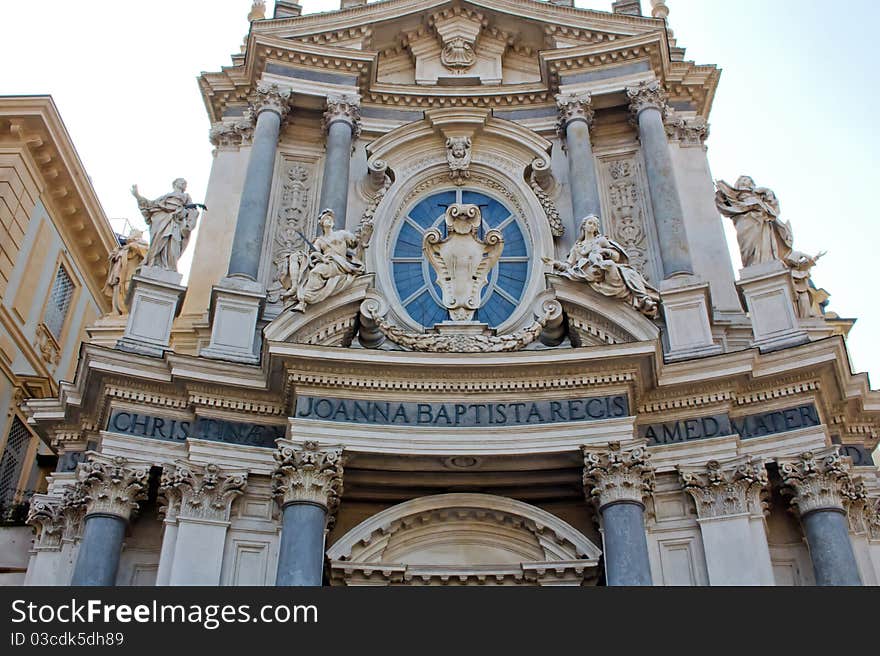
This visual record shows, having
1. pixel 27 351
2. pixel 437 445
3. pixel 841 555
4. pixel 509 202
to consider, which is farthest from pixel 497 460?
pixel 27 351

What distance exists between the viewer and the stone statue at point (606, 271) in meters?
14.2

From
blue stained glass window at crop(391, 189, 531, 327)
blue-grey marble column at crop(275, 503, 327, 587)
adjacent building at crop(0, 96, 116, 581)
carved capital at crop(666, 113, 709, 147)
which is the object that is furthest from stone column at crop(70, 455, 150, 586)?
carved capital at crop(666, 113, 709, 147)

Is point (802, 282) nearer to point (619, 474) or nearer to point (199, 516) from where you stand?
point (619, 474)

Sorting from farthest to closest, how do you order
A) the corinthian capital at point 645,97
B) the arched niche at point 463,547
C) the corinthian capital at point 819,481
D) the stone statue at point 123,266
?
the corinthian capital at point 645,97, the stone statue at point 123,266, the arched niche at point 463,547, the corinthian capital at point 819,481

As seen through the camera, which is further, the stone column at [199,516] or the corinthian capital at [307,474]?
the corinthian capital at [307,474]

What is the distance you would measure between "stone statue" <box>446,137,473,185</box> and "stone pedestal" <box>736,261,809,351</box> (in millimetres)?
5411

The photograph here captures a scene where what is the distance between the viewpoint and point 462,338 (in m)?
14.2

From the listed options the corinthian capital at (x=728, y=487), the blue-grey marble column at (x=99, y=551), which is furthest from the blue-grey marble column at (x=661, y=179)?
the blue-grey marble column at (x=99, y=551)

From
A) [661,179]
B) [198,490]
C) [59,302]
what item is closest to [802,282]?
[661,179]

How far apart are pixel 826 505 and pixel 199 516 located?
809 centimetres

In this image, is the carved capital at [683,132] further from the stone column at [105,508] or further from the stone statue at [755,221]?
the stone column at [105,508]

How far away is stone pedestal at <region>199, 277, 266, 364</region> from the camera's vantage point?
A: 46.6 feet

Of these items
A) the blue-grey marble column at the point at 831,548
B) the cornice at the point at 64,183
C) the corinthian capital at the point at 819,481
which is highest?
the cornice at the point at 64,183

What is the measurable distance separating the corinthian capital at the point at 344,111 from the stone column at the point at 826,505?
9.51m
